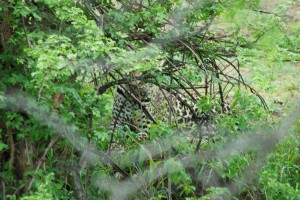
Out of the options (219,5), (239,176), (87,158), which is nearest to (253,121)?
(239,176)

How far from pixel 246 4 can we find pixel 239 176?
47.3 inches

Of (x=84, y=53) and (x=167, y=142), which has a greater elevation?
(x=84, y=53)

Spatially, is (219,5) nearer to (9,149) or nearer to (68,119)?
(68,119)

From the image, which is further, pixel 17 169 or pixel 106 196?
pixel 106 196

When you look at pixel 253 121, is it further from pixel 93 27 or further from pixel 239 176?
pixel 93 27

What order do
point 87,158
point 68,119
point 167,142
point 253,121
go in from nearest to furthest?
point 68,119, point 87,158, point 167,142, point 253,121

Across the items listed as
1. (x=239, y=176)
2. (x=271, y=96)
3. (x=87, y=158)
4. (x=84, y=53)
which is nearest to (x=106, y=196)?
(x=87, y=158)

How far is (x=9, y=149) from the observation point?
4.22 metres

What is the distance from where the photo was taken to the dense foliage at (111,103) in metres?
3.62

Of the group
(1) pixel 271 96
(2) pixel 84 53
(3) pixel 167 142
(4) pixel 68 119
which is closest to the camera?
(2) pixel 84 53

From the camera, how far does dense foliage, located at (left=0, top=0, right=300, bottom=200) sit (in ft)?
11.9

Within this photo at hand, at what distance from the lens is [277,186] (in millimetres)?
4141

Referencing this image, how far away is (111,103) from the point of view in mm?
4332

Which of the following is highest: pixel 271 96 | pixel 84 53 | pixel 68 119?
pixel 84 53
